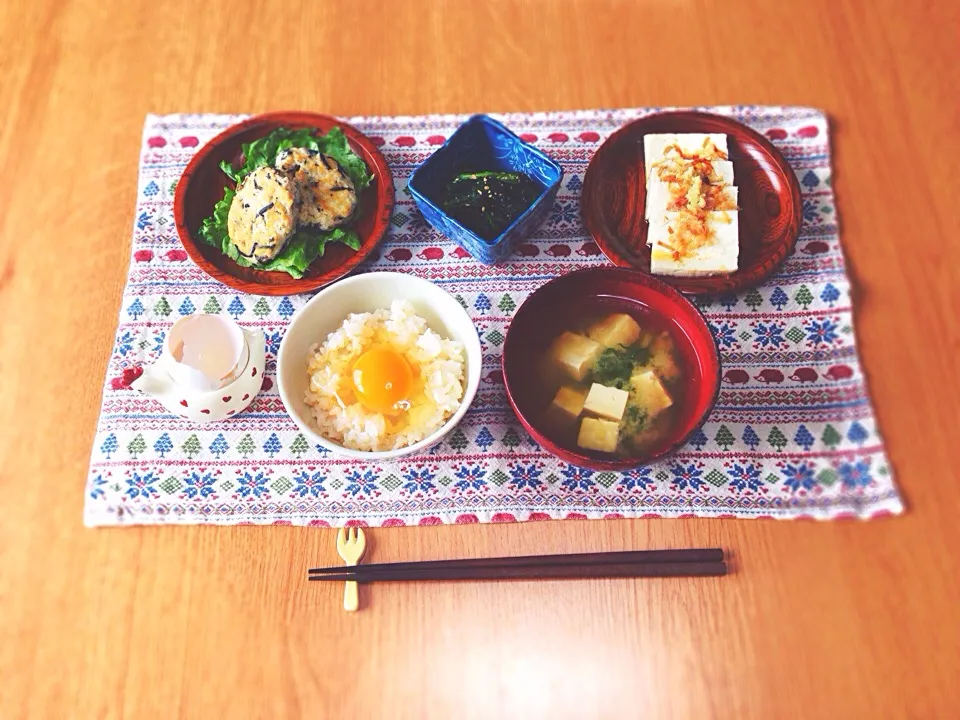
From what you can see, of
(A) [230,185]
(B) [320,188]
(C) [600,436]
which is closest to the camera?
(C) [600,436]

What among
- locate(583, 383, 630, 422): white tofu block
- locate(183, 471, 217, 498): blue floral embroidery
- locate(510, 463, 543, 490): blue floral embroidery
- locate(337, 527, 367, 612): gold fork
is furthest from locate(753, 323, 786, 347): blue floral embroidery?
locate(183, 471, 217, 498): blue floral embroidery

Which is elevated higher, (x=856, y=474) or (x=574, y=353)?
(x=574, y=353)

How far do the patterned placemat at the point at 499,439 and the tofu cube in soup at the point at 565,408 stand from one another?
0.48 ft

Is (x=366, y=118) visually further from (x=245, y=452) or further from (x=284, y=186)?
(x=245, y=452)

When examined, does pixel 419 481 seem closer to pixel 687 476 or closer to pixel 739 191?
pixel 687 476

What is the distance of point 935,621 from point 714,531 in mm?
521

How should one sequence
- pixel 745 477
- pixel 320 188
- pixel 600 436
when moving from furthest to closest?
pixel 320 188, pixel 745 477, pixel 600 436

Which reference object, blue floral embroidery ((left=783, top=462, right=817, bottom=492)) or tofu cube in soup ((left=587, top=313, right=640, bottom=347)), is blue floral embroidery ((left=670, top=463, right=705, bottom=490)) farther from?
tofu cube in soup ((left=587, top=313, right=640, bottom=347))

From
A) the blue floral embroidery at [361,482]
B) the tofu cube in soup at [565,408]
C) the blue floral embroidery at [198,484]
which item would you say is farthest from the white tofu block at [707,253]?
the blue floral embroidery at [198,484]

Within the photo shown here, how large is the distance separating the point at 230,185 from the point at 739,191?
4.57 ft

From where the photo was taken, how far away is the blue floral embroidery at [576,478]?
1.70 metres

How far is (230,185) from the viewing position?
1929 millimetres

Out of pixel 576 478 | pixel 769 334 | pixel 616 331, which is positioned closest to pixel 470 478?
pixel 576 478

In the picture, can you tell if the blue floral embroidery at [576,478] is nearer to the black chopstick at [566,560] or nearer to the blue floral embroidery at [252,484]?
the black chopstick at [566,560]
